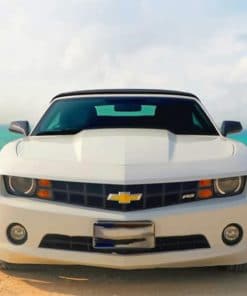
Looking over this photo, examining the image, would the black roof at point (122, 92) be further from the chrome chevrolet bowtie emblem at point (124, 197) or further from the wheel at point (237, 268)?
the chrome chevrolet bowtie emblem at point (124, 197)

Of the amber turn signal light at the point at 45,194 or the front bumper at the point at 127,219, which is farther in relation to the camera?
the amber turn signal light at the point at 45,194

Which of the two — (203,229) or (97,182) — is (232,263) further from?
(97,182)

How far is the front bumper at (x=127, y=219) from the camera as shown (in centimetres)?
411

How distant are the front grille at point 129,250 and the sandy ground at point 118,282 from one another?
29 centimetres

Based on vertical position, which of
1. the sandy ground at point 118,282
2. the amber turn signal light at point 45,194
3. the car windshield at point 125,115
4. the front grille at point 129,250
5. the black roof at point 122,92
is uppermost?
the black roof at point 122,92

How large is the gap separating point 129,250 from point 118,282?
0.41 metres

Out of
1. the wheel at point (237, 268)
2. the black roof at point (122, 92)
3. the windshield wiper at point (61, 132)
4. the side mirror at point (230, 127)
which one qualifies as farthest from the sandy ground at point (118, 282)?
the black roof at point (122, 92)

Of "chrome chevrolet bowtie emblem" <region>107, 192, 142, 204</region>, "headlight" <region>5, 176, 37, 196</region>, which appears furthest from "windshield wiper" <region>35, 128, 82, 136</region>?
"chrome chevrolet bowtie emblem" <region>107, 192, 142, 204</region>

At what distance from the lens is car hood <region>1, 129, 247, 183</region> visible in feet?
13.8

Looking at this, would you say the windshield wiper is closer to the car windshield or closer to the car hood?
the car windshield

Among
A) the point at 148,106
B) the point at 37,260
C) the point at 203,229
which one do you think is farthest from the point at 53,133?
the point at 203,229

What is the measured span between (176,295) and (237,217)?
2.22ft

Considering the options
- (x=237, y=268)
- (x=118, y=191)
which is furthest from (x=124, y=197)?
A: (x=237, y=268)

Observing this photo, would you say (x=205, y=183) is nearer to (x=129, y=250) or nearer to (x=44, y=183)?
(x=129, y=250)
